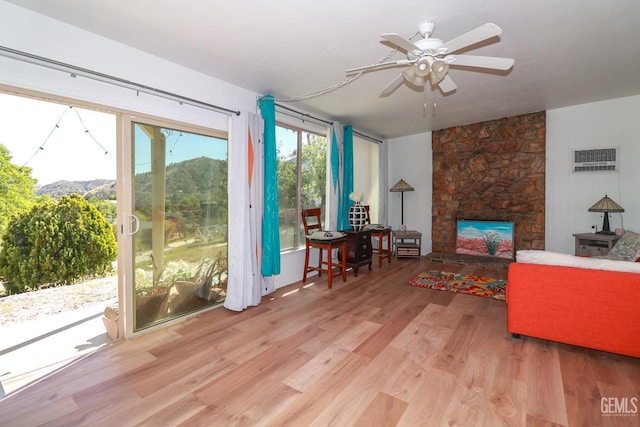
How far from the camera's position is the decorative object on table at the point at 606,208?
12.0 feet

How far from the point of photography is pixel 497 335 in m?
2.41

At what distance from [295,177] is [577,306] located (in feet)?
10.7

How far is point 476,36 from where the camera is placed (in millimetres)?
1670

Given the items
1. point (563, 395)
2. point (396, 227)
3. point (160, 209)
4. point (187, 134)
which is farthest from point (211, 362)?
point (396, 227)

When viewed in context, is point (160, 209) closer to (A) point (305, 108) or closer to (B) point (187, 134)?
(B) point (187, 134)

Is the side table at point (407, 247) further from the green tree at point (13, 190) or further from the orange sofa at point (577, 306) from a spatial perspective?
the green tree at point (13, 190)

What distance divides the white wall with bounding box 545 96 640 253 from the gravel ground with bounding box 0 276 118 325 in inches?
257

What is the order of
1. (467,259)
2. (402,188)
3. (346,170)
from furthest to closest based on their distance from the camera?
(402,188) < (467,259) < (346,170)

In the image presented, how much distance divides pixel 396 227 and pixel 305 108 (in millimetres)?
3381

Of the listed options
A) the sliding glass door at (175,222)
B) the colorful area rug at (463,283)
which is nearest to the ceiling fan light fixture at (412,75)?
the sliding glass door at (175,222)

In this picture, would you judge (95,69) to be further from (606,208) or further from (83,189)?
(606,208)

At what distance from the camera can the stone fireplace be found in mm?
4488

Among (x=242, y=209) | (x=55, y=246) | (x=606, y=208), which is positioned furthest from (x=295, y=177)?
(x=606, y=208)

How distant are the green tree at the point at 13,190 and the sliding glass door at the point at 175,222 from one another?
7.26 ft
